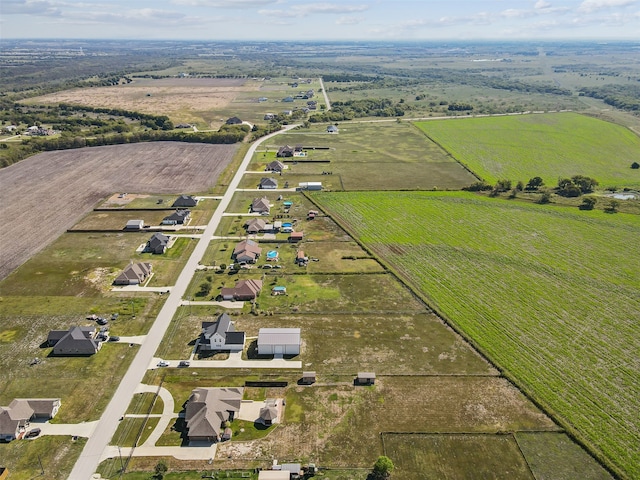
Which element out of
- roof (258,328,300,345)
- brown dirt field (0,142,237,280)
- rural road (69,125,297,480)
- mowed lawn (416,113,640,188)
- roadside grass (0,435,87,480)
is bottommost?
mowed lawn (416,113,640,188)

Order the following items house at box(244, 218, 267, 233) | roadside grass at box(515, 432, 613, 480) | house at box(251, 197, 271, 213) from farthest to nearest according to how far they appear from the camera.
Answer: house at box(251, 197, 271, 213), house at box(244, 218, 267, 233), roadside grass at box(515, 432, 613, 480)

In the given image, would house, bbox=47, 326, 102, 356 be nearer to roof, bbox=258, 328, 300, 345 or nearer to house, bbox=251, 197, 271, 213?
roof, bbox=258, 328, 300, 345

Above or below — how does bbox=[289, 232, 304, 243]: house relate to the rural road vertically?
above

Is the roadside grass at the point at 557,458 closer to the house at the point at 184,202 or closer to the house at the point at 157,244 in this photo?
the house at the point at 157,244

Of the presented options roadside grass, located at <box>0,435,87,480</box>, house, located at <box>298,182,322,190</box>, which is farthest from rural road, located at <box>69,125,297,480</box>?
house, located at <box>298,182,322,190</box>

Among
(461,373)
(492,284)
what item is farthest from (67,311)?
(492,284)

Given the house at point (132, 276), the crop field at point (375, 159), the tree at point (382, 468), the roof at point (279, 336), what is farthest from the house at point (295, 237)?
the tree at point (382, 468)
